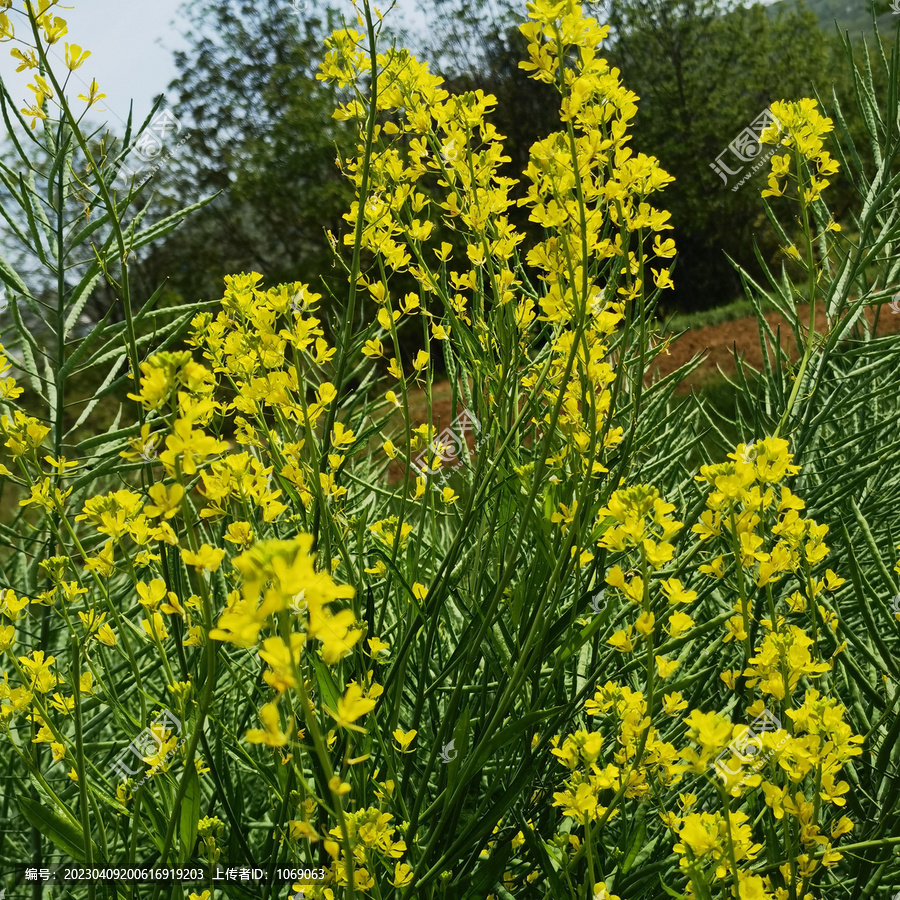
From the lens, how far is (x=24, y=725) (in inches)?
43.9

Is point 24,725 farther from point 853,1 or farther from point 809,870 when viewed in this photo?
point 853,1

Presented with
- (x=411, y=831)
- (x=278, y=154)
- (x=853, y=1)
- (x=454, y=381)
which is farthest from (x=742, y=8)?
(x=853, y=1)

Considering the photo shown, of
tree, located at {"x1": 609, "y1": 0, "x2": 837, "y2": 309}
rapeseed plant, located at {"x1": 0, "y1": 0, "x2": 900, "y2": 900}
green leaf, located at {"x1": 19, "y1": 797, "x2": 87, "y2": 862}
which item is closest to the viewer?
rapeseed plant, located at {"x1": 0, "y1": 0, "x2": 900, "y2": 900}

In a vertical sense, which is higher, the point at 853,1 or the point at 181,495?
the point at 853,1

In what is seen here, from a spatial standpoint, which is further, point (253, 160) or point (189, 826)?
point (253, 160)

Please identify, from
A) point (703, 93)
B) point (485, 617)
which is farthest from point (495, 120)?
point (485, 617)

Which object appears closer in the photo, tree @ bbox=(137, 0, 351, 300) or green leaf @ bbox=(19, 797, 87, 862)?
green leaf @ bbox=(19, 797, 87, 862)

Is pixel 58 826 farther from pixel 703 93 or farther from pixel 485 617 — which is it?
pixel 703 93

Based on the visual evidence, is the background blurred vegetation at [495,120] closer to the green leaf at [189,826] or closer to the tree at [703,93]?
the tree at [703,93]

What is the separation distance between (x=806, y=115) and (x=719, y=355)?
558 centimetres

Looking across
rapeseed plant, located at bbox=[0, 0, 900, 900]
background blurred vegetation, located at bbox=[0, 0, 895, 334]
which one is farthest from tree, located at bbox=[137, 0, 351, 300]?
rapeseed plant, located at bbox=[0, 0, 900, 900]

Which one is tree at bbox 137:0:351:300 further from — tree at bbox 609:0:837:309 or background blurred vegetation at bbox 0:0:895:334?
tree at bbox 609:0:837:309

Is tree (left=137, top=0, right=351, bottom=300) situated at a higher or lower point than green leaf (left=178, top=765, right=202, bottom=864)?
A: higher

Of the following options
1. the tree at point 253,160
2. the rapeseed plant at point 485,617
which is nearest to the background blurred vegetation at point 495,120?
the tree at point 253,160
